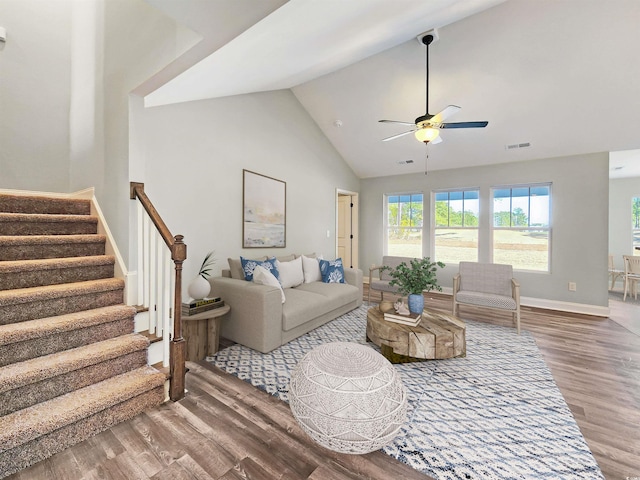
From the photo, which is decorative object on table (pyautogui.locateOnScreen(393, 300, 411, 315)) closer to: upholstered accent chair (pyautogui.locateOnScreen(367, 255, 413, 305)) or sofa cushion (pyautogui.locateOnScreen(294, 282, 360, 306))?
sofa cushion (pyautogui.locateOnScreen(294, 282, 360, 306))

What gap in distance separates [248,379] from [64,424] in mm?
1099

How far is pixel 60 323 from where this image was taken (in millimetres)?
1749

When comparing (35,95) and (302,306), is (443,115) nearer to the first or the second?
(302,306)

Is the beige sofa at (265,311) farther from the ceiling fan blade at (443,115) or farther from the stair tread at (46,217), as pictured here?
the ceiling fan blade at (443,115)

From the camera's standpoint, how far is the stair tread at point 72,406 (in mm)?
1345

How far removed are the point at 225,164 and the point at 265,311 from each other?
2084mm

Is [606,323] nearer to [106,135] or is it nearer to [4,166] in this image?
[106,135]

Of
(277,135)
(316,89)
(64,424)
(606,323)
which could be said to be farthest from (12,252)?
(606,323)

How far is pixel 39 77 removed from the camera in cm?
328

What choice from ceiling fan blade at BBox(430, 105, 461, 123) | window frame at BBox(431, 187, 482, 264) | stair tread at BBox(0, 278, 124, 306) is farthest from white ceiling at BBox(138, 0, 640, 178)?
stair tread at BBox(0, 278, 124, 306)

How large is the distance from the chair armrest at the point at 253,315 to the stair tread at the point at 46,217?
1383mm

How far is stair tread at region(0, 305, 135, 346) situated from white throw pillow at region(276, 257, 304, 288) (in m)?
1.81

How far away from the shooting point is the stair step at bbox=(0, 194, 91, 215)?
7.70 ft

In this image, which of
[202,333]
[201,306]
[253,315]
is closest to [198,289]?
[201,306]
